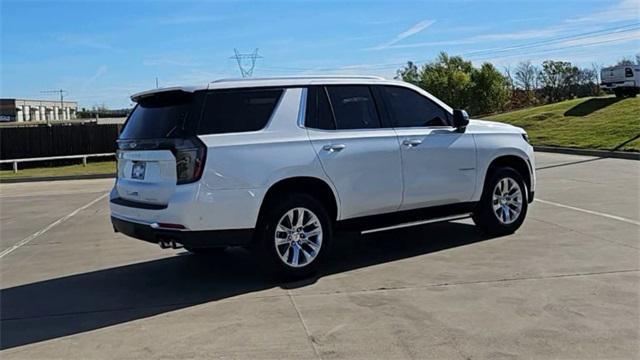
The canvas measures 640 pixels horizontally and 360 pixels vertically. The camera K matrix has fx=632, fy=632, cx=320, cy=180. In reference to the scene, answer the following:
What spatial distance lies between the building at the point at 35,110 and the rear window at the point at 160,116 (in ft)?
281

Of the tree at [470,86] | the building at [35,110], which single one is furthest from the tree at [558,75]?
the building at [35,110]

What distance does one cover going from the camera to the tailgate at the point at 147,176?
5.80m

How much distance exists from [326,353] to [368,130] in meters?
3.03

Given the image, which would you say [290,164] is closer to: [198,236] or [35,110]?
[198,236]

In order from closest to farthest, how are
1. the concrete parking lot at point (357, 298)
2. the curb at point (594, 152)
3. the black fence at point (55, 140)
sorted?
the concrete parking lot at point (357, 298), the curb at point (594, 152), the black fence at point (55, 140)

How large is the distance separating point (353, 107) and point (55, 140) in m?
29.4

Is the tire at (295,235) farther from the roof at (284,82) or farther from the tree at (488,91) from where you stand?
the tree at (488,91)

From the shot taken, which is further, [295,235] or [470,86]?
[470,86]

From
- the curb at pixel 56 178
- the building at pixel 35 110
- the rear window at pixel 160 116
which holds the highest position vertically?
the building at pixel 35 110

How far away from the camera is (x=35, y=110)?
96.2 meters

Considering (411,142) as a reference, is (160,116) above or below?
above

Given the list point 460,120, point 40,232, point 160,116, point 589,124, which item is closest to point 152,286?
point 160,116

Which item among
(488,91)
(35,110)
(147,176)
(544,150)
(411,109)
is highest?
(35,110)

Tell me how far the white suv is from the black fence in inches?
1100
